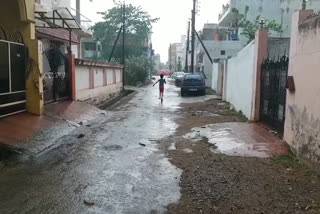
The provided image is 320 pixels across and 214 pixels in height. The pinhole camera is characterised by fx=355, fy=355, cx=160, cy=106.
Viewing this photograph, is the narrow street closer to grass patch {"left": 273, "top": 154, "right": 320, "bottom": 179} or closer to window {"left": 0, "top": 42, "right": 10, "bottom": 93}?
grass patch {"left": 273, "top": 154, "right": 320, "bottom": 179}

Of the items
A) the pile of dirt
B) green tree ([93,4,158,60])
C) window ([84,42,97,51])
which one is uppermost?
green tree ([93,4,158,60])

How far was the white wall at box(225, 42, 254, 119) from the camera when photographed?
13273 millimetres

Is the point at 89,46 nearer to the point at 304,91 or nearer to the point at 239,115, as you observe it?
the point at 239,115

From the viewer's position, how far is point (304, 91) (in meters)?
7.25

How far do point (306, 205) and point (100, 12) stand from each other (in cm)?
5261

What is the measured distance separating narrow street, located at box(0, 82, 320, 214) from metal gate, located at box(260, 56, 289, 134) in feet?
2.46

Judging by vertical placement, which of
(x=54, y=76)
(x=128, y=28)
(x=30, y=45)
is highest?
(x=128, y=28)

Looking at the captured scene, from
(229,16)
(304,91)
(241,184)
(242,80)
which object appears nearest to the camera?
(241,184)

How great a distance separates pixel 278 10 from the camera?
147 feet

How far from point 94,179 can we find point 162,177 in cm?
116

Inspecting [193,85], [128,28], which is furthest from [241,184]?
[128,28]

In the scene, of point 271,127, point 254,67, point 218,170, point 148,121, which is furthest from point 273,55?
point 218,170

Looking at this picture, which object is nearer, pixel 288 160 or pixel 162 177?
pixel 162 177

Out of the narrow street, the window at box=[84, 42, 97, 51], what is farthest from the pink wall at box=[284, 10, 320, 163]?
the window at box=[84, 42, 97, 51]
